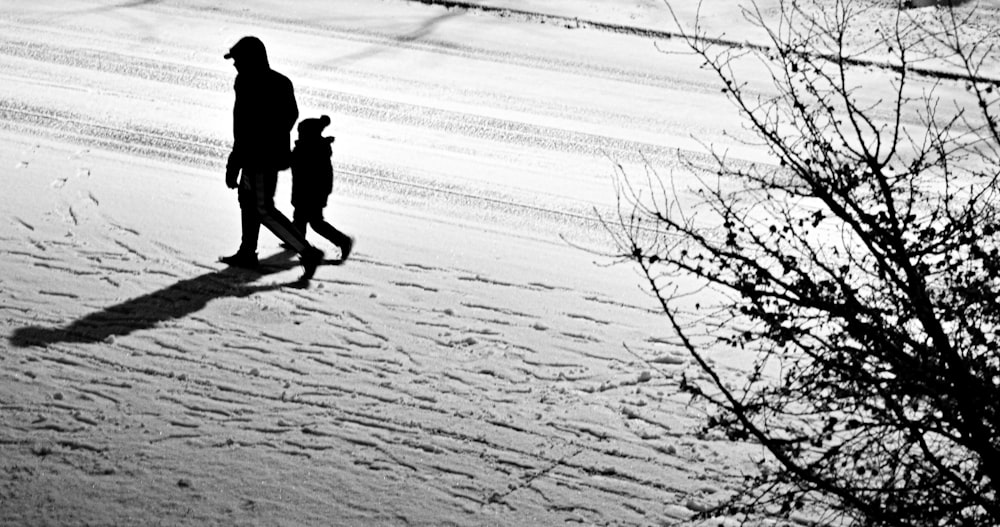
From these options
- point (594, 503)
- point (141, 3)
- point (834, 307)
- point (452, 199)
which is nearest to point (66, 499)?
point (594, 503)

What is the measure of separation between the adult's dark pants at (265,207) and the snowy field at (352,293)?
0.40 metres

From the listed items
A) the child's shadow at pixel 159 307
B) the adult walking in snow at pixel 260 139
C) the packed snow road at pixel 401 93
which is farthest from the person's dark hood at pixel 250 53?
the packed snow road at pixel 401 93

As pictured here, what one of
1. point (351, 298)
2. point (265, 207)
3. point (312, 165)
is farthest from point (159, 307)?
point (312, 165)

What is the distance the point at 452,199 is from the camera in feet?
33.0

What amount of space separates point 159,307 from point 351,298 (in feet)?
4.40

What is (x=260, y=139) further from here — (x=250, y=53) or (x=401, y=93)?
(x=401, y=93)

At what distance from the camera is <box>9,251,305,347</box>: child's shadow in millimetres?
7641

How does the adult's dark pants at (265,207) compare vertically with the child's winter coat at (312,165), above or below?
below

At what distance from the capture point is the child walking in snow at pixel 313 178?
8.25 metres

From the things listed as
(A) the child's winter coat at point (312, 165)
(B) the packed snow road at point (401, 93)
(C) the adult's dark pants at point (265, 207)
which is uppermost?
(B) the packed snow road at point (401, 93)

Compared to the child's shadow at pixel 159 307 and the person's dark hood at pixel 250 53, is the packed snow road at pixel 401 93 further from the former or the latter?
the person's dark hood at pixel 250 53

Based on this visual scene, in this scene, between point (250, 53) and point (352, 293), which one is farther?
point (352, 293)

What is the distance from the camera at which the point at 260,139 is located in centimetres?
801

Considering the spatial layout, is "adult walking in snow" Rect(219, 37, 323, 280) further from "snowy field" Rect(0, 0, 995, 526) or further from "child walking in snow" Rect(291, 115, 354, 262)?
"snowy field" Rect(0, 0, 995, 526)
